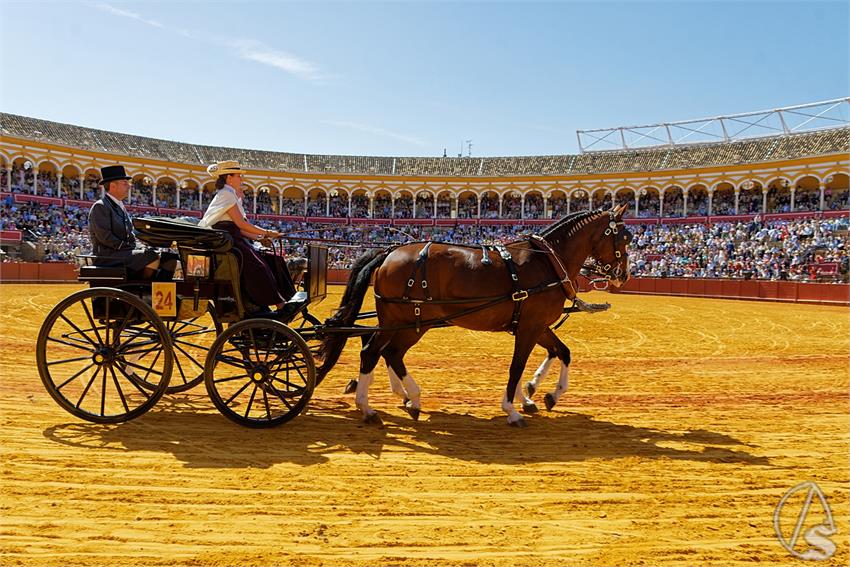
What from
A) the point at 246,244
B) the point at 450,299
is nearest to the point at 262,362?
the point at 246,244

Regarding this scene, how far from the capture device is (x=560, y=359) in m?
5.71

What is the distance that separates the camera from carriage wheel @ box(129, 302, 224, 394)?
16.6ft

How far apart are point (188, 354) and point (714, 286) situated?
81.9 feet

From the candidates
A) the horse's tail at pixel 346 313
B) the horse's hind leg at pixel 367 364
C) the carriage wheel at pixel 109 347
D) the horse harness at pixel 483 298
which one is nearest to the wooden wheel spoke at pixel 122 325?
the carriage wheel at pixel 109 347

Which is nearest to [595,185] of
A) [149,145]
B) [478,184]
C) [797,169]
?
[478,184]

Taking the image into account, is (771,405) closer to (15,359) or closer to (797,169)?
(15,359)

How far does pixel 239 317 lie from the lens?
4.80 metres

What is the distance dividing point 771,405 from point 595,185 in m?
37.9

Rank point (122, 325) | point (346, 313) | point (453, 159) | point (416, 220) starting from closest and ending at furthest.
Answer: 1. point (122, 325)
2. point (346, 313)
3. point (416, 220)
4. point (453, 159)

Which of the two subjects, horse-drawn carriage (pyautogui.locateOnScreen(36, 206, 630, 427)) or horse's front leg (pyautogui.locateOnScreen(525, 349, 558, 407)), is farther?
horse's front leg (pyautogui.locateOnScreen(525, 349, 558, 407))

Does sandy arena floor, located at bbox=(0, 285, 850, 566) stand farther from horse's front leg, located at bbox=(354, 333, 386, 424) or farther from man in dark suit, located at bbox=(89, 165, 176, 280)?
man in dark suit, located at bbox=(89, 165, 176, 280)

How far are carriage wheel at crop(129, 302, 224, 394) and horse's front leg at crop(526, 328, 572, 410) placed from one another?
122 inches

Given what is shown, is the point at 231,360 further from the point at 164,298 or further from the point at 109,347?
the point at 109,347

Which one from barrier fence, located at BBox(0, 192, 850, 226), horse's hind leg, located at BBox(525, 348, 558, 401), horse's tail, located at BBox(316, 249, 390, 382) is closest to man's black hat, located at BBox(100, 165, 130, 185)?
horse's tail, located at BBox(316, 249, 390, 382)
